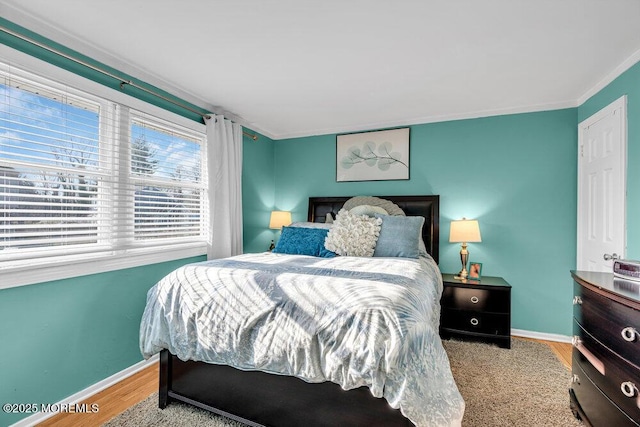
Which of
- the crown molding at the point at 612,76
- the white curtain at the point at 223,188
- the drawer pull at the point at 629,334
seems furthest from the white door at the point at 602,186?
the white curtain at the point at 223,188

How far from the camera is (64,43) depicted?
1917 millimetres

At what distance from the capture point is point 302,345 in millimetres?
1387

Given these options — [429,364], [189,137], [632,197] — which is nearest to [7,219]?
[189,137]

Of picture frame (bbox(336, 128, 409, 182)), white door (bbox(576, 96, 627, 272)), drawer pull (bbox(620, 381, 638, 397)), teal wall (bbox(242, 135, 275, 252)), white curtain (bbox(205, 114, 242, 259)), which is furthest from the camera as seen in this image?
teal wall (bbox(242, 135, 275, 252))

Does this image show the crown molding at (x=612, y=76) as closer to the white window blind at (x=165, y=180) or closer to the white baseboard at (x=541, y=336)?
the white baseboard at (x=541, y=336)

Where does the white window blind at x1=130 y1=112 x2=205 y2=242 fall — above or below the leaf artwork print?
below

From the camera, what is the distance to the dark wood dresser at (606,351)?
121 centimetres

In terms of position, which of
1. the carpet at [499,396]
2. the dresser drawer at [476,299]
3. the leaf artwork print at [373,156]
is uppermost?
the leaf artwork print at [373,156]

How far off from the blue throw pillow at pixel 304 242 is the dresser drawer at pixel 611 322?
1700mm

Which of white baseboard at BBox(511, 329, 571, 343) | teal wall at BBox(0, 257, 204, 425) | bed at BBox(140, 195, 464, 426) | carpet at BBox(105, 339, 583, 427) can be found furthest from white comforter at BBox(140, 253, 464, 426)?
white baseboard at BBox(511, 329, 571, 343)

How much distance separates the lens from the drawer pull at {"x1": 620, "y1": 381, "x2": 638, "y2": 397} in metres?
1.19

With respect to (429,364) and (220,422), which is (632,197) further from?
(220,422)

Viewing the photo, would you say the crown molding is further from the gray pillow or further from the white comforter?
the white comforter

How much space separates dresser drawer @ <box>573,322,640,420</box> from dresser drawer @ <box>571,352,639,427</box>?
0.09 ft
